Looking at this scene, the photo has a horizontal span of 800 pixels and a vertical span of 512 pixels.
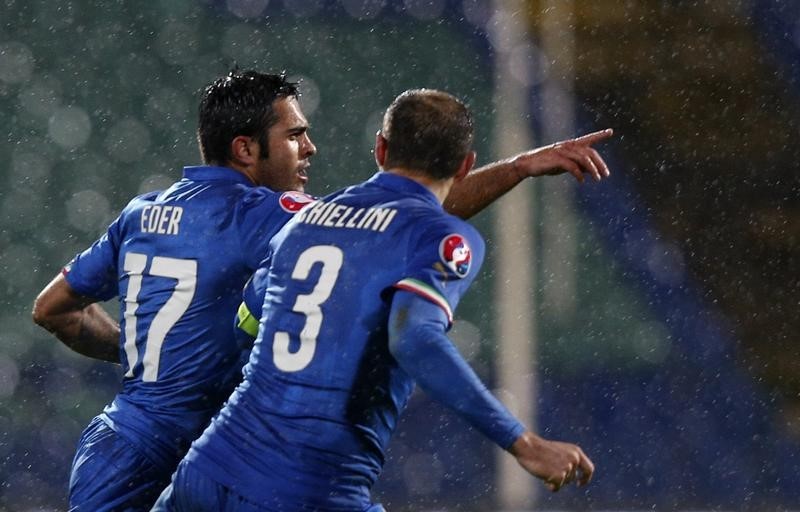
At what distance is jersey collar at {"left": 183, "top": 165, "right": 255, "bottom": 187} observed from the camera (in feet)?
13.0

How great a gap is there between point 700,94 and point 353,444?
5.85 m

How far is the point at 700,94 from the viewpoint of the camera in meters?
8.51

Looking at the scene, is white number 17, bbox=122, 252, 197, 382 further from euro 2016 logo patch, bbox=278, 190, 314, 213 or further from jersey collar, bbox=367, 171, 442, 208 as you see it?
jersey collar, bbox=367, 171, 442, 208

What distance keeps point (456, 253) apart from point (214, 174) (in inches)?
45.5

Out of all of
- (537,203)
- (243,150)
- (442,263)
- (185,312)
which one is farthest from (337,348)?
(537,203)

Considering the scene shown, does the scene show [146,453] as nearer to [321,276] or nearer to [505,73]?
[321,276]

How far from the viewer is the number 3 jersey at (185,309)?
3.77 metres

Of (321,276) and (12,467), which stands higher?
(321,276)

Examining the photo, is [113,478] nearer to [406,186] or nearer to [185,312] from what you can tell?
[185,312]

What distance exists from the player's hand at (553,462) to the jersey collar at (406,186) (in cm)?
63

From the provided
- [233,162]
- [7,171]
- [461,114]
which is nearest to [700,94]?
[7,171]

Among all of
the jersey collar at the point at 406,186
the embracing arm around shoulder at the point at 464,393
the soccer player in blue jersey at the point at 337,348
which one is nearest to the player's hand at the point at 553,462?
the embracing arm around shoulder at the point at 464,393

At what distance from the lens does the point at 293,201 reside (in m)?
3.81

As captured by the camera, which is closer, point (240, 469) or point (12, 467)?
point (240, 469)
